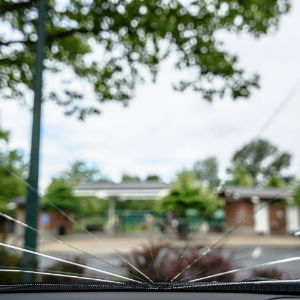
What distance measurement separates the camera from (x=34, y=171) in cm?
355

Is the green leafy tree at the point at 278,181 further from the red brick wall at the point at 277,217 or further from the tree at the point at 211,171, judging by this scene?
the tree at the point at 211,171

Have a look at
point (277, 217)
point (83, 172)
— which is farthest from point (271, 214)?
point (83, 172)

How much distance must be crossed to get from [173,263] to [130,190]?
11.2 metres

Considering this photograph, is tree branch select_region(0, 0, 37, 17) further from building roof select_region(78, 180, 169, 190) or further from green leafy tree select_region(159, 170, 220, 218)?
green leafy tree select_region(159, 170, 220, 218)

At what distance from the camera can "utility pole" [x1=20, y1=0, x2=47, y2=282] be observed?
9.61 feet

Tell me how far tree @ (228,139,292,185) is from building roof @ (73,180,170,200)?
24.2 ft

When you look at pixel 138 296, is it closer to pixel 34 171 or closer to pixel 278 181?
pixel 278 181

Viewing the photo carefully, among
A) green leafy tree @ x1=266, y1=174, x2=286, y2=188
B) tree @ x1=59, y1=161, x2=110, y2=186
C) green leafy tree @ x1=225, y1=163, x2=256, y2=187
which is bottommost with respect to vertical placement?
green leafy tree @ x1=266, y1=174, x2=286, y2=188

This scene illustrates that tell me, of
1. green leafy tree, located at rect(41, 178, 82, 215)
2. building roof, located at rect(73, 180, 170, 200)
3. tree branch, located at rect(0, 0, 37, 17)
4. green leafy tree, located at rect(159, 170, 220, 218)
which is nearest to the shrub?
green leafy tree, located at rect(41, 178, 82, 215)

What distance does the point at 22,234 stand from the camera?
3.23m

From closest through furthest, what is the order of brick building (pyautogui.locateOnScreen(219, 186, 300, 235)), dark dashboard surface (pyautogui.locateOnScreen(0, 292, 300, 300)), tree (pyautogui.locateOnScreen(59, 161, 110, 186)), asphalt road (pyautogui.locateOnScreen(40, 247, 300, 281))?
dark dashboard surface (pyautogui.locateOnScreen(0, 292, 300, 300))
asphalt road (pyautogui.locateOnScreen(40, 247, 300, 281))
brick building (pyautogui.locateOnScreen(219, 186, 300, 235))
tree (pyautogui.locateOnScreen(59, 161, 110, 186))

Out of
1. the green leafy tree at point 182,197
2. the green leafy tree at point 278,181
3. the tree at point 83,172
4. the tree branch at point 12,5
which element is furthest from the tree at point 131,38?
the tree at point 83,172

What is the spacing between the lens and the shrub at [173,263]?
8.04 feet

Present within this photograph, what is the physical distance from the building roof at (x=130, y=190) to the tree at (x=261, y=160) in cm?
739
